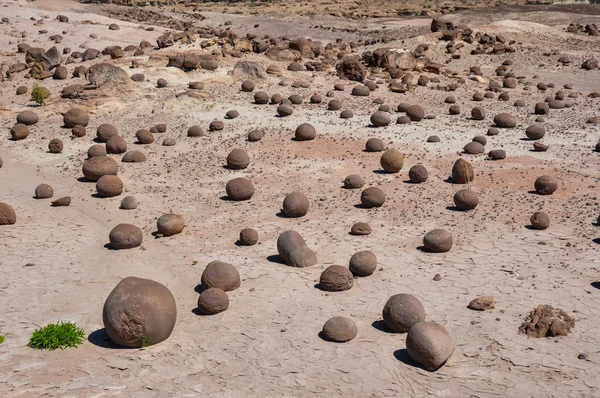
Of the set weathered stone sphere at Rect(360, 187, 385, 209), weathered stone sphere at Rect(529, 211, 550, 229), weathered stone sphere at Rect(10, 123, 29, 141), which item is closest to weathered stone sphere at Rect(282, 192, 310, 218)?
weathered stone sphere at Rect(360, 187, 385, 209)

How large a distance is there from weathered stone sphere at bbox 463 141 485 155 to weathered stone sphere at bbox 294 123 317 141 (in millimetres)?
3579

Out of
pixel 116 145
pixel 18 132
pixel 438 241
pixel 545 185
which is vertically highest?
pixel 545 185

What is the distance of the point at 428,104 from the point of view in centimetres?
2103

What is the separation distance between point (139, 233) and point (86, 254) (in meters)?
0.90

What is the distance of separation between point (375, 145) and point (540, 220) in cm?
527

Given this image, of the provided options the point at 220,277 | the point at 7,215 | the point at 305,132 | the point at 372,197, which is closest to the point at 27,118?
the point at 7,215

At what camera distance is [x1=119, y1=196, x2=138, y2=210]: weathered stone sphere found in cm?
1369

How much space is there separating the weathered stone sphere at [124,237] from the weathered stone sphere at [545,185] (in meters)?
7.33

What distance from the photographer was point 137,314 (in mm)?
8156

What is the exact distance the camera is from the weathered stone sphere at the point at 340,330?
8453 millimetres

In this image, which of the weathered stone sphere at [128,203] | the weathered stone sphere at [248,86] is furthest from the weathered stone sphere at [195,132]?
the weathered stone sphere at [128,203]

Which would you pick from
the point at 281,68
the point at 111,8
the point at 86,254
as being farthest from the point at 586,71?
the point at 111,8

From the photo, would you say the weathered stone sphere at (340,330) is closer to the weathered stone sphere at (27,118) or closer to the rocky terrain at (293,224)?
the rocky terrain at (293,224)

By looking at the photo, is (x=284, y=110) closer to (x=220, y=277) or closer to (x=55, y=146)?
(x=55, y=146)
